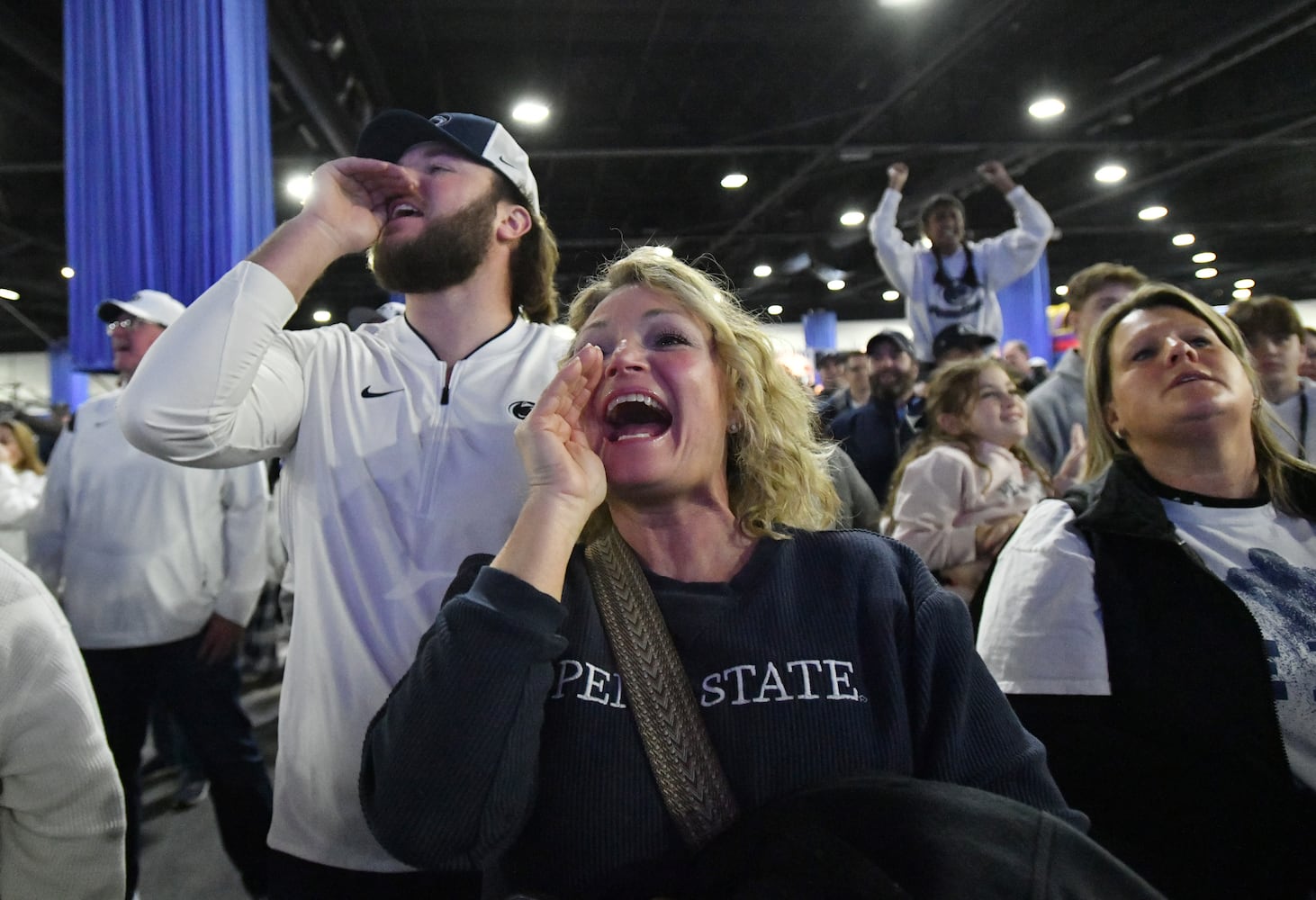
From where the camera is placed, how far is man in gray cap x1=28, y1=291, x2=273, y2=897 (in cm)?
249

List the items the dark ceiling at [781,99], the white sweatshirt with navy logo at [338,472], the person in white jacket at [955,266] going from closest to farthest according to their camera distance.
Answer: the white sweatshirt with navy logo at [338,472]
the person in white jacket at [955,266]
the dark ceiling at [781,99]

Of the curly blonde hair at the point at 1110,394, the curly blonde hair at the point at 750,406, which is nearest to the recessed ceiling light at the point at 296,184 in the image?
the curly blonde hair at the point at 750,406

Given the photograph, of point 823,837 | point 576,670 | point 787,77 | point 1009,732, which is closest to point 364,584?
point 576,670

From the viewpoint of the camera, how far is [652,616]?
104cm

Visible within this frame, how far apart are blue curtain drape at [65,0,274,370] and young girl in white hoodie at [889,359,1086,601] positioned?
7.61ft

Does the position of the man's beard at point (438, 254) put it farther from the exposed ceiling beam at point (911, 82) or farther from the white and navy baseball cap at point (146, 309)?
the exposed ceiling beam at point (911, 82)

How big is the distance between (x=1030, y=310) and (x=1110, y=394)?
13143 mm

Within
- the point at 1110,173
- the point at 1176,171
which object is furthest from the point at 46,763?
the point at 1176,171

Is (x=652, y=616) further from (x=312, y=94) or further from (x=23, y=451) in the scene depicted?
(x=312, y=94)

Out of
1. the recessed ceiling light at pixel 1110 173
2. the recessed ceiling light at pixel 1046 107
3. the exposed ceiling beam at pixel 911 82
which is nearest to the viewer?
the exposed ceiling beam at pixel 911 82

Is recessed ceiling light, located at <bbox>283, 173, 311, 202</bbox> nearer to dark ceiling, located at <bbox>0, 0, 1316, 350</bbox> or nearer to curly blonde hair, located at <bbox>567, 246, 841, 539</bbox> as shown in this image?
dark ceiling, located at <bbox>0, 0, 1316, 350</bbox>

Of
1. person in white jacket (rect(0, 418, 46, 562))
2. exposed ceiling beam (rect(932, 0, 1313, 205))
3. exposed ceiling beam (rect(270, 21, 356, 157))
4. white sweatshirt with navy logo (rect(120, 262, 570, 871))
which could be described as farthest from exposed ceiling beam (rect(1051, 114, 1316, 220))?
person in white jacket (rect(0, 418, 46, 562))

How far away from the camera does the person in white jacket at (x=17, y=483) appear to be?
4.20 m

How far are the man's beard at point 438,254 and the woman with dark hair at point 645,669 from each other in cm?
36
